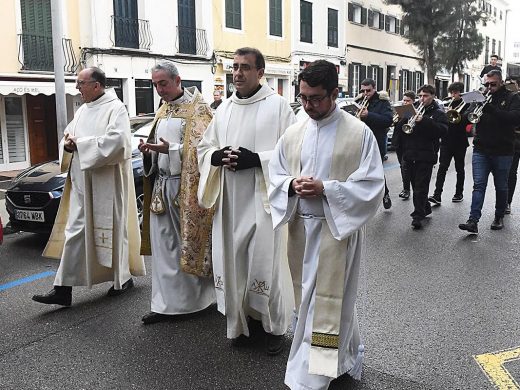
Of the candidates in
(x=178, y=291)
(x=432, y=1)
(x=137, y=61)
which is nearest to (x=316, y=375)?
(x=178, y=291)

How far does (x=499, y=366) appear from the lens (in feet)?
11.9

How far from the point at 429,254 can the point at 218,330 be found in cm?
295

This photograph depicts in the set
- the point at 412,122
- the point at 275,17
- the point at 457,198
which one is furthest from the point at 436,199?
the point at 275,17

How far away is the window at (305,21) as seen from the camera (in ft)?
82.4

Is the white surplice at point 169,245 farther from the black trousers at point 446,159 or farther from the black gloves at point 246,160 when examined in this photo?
the black trousers at point 446,159

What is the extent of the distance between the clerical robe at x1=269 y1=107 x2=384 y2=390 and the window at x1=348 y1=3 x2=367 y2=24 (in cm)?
2747

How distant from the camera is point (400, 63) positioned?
34.6m

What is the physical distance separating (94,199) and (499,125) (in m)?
4.63

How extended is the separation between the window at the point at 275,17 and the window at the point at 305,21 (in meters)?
1.71

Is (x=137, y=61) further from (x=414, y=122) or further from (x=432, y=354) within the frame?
(x=432, y=354)

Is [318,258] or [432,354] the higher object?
[318,258]

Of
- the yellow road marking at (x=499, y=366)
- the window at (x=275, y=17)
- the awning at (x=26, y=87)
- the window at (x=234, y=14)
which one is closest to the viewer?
the yellow road marking at (x=499, y=366)

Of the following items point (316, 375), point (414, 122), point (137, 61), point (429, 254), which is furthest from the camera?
point (137, 61)

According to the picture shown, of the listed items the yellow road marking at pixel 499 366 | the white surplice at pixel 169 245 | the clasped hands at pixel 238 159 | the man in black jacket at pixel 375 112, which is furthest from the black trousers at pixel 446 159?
the clasped hands at pixel 238 159
